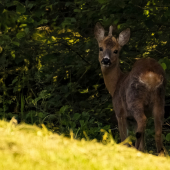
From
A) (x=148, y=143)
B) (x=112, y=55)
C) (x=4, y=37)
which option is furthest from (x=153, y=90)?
(x=4, y=37)

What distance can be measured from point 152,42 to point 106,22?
1.29 meters

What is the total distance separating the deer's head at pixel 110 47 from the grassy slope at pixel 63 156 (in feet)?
8.24

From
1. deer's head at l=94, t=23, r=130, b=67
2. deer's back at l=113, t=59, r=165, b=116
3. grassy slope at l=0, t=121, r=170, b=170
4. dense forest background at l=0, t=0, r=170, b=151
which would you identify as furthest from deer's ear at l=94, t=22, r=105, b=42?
grassy slope at l=0, t=121, r=170, b=170

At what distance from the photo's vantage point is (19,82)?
8.48 meters

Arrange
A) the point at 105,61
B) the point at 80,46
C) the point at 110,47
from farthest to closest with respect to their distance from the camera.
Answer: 1. the point at 80,46
2. the point at 110,47
3. the point at 105,61

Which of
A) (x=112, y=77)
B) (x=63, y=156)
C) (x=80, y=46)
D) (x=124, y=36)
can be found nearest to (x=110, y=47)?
(x=124, y=36)

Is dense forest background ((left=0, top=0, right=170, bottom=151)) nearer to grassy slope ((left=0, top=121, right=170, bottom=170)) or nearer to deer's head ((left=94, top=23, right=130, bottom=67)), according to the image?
deer's head ((left=94, top=23, right=130, bottom=67))

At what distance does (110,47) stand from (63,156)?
358 centimetres

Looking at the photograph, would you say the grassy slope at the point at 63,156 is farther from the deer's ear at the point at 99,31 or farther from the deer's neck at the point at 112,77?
the deer's ear at the point at 99,31

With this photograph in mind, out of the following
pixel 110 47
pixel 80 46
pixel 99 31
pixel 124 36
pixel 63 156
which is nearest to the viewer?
pixel 63 156

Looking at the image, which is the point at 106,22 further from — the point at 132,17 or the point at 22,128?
the point at 22,128

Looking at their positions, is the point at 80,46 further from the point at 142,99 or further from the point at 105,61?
the point at 142,99

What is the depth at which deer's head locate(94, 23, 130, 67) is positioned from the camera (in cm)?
613

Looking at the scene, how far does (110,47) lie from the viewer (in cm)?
633
